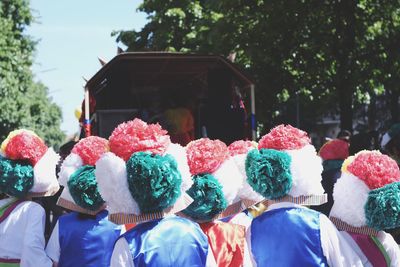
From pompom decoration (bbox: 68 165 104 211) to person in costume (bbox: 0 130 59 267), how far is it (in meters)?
0.39

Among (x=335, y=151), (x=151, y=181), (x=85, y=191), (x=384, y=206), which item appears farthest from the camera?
(x=335, y=151)

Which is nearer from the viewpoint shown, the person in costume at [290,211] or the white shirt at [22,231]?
the person in costume at [290,211]

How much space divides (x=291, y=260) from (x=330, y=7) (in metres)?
10.1

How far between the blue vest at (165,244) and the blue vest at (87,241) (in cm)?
117

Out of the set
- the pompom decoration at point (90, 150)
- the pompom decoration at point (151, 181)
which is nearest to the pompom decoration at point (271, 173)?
the pompom decoration at point (151, 181)

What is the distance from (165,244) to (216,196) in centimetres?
69

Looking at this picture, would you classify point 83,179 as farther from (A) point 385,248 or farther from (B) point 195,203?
(A) point 385,248

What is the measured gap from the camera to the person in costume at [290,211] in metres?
3.71

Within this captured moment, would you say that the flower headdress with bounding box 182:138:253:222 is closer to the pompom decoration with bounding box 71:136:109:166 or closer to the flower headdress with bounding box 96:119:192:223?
the flower headdress with bounding box 96:119:192:223

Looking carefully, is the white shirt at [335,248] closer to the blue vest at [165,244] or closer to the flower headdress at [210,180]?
the flower headdress at [210,180]

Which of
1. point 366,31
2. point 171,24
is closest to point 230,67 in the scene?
point 366,31

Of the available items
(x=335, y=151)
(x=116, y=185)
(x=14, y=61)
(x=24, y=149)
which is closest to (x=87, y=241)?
(x=24, y=149)

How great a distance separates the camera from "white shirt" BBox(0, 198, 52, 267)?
4418 millimetres

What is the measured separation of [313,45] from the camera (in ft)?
43.7
